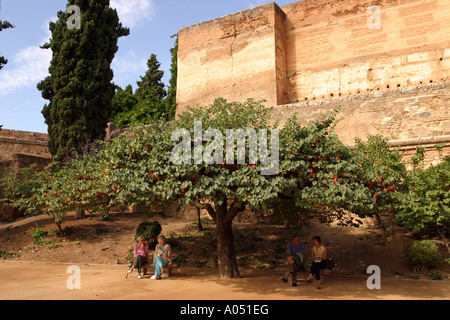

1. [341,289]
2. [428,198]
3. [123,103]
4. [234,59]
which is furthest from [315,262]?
[123,103]

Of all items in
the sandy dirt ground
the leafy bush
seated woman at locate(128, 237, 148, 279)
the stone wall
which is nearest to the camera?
the sandy dirt ground

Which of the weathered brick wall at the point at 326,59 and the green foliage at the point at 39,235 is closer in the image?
the weathered brick wall at the point at 326,59

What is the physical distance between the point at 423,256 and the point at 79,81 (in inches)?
545

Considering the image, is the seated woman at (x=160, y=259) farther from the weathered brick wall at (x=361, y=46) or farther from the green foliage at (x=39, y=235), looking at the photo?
the weathered brick wall at (x=361, y=46)

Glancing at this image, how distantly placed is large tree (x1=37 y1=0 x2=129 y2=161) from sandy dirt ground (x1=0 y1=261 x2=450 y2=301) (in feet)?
23.3

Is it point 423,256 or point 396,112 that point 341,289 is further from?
point 396,112

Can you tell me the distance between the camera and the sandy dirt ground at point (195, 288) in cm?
722

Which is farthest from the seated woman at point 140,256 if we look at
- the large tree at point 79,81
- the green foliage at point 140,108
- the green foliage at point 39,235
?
the green foliage at point 140,108

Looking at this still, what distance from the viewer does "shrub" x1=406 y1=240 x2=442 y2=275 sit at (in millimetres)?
9508

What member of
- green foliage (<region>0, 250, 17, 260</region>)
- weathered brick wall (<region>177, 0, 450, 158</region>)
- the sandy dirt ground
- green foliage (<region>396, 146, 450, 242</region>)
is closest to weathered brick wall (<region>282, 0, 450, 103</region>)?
weathered brick wall (<region>177, 0, 450, 158</region>)

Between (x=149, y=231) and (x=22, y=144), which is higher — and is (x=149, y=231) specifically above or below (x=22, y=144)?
below

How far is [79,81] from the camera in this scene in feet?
53.3

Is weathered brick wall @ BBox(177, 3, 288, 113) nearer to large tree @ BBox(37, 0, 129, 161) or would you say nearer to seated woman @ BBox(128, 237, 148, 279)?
large tree @ BBox(37, 0, 129, 161)

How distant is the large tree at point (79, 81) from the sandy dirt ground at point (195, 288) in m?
7.11
